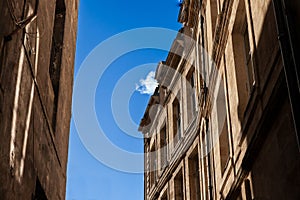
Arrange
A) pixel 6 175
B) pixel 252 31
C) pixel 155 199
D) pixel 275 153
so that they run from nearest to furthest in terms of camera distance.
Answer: pixel 6 175 < pixel 275 153 < pixel 252 31 < pixel 155 199

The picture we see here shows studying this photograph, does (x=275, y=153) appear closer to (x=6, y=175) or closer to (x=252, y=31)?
(x=252, y=31)

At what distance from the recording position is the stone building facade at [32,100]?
21.4 ft

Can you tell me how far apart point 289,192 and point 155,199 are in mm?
15896

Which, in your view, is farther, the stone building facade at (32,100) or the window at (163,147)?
the window at (163,147)

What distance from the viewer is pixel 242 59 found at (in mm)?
11148

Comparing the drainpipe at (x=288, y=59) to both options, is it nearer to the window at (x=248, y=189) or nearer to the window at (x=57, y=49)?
the window at (x=248, y=189)

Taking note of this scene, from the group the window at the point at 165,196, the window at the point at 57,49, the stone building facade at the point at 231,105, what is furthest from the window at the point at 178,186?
the window at the point at 57,49

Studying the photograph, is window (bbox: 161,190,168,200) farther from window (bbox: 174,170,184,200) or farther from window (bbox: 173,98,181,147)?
window (bbox: 173,98,181,147)

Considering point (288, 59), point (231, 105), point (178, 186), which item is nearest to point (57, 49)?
point (231, 105)

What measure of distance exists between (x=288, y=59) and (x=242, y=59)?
4475 millimetres

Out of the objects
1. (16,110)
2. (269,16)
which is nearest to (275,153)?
(269,16)

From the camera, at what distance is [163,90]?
75.1 feet

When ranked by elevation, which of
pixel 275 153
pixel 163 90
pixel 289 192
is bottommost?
pixel 289 192

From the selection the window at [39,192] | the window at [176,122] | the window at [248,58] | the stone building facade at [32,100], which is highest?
the window at [176,122]
